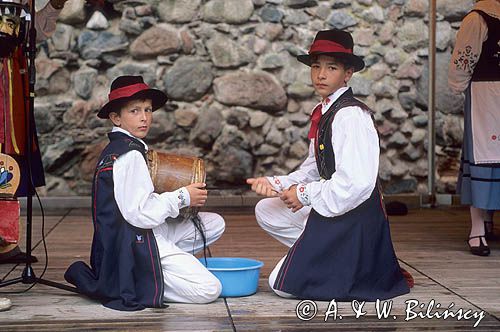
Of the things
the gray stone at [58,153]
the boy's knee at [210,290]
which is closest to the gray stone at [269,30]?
the gray stone at [58,153]

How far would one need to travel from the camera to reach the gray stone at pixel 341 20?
7.96 m

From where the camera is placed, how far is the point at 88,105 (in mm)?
7848

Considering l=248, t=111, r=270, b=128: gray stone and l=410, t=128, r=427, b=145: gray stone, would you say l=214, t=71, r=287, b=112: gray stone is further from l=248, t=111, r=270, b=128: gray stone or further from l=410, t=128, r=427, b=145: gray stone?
l=410, t=128, r=427, b=145: gray stone

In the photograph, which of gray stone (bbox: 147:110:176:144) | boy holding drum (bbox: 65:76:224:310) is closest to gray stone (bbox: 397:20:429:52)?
gray stone (bbox: 147:110:176:144)

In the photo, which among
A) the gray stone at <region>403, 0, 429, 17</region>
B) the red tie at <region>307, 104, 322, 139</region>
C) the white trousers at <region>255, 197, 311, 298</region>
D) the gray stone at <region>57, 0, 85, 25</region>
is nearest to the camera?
the red tie at <region>307, 104, 322, 139</region>

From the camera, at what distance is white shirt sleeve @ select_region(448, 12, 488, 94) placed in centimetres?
532

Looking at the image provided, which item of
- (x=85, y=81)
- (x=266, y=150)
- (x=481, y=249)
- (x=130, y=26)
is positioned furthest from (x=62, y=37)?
(x=481, y=249)

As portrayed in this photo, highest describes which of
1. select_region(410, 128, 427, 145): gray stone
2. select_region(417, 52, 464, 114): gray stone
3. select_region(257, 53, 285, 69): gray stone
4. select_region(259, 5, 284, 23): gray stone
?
select_region(259, 5, 284, 23): gray stone

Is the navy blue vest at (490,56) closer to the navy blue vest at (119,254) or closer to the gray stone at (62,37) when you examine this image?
the navy blue vest at (119,254)

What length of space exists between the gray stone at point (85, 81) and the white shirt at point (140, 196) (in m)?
4.02

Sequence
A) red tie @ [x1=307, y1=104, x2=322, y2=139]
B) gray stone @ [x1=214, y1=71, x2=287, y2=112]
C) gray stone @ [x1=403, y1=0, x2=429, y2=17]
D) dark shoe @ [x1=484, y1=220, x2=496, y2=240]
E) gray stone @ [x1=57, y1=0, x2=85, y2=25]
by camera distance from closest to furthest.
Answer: red tie @ [x1=307, y1=104, x2=322, y2=139], dark shoe @ [x1=484, y1=220, x2=496, y2=240], gray stone @ [x1=57, y1=0, x2=85, y2=25], gray stone @ [x1=214, y1=71, x2=287, y2=112], gray stone @ [x1=403, y1=0, x2=429, y2=17]

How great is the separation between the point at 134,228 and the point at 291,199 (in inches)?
27.6

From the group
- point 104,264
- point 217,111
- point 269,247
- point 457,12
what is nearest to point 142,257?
point 104,264

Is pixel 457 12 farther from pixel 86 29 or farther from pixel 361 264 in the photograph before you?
pixel 361 264
